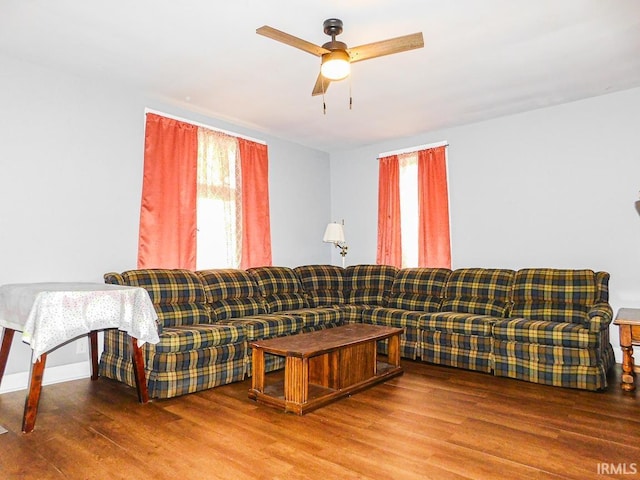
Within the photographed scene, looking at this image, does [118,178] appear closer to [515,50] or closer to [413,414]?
[413,414]

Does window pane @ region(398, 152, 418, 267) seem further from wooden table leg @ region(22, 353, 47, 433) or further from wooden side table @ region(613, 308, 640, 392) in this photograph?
wooden table leg @ region(22, 353, 47, 433)

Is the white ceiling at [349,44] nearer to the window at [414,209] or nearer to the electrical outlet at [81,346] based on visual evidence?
the window at [414,209]

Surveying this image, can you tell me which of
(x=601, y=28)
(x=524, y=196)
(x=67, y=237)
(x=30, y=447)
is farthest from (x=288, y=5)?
(x=524, y=196)

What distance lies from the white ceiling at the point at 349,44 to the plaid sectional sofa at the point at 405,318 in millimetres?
1742

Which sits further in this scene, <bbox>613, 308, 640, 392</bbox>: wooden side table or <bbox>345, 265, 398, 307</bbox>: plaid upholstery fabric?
<bbox>345, 265, 398, 307</bbox>: plaid upholstery fabric

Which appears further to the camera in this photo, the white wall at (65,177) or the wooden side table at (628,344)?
the white wall at (65,177)

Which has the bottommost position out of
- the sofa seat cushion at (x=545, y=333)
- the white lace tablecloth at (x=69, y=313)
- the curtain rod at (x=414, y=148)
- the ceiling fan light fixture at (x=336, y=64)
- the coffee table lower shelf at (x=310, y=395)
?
the coffee table lower shelf at (x=310, y=395)

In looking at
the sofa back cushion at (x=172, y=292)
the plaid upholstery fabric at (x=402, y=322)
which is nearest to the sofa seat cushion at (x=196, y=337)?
the sofa back cushion at (x=172, y=292)

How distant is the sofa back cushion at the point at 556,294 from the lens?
391cm

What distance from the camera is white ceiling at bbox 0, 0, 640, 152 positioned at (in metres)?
2.74

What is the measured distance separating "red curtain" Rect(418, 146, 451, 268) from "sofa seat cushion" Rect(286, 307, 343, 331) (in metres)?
1.41

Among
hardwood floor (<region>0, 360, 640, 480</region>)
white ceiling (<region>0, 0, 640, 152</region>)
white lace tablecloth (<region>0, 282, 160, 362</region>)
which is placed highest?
white ceiling (<region>0, 0, 640, 152</region>)

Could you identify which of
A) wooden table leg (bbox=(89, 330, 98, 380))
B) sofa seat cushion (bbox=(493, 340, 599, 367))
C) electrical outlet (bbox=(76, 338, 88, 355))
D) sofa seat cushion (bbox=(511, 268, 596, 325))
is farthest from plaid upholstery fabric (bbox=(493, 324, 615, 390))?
electrical outlet (bbox=(76, 338, 88, 355))

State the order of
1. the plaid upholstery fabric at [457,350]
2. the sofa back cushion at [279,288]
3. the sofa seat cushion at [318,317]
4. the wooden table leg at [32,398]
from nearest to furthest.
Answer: the wooden table leg at [32,398] < the plaid upholstery fabric at [457,350] < the sofa seat cushion at [318,317] < the sofa back cushion at [279,288]
